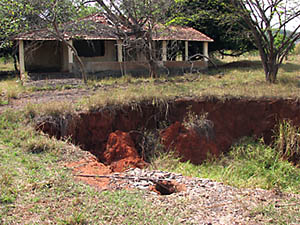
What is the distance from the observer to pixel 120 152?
779cm

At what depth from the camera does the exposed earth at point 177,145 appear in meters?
4.70

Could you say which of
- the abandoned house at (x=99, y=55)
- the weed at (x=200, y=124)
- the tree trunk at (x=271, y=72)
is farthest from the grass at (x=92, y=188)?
the abandoned house at (x=99, y=55)

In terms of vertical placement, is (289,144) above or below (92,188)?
below

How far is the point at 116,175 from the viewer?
569 cm

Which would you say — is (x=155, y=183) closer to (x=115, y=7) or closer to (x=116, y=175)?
(x=116, y=175)

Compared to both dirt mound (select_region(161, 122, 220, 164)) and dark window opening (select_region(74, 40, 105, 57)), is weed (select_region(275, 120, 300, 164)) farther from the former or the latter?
dark window opening (select_region(74, 40, 105, 57))

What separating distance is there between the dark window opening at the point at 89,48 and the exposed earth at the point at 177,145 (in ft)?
22.9

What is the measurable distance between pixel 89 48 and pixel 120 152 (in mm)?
12079

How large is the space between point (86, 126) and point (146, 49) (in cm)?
728

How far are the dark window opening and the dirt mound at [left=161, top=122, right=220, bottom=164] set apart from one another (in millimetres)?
10833

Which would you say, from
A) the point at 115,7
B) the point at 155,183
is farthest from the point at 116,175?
the point at 115,7

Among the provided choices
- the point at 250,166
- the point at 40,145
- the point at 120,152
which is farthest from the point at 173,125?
the point at 40,145

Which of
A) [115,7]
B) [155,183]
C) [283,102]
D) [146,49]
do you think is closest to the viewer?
[155,183]

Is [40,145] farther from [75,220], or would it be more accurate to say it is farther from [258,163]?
[258,163]
